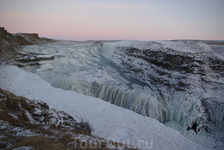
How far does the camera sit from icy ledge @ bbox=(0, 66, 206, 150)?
648 cm

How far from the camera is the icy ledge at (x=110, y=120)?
6484mm

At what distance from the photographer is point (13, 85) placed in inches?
443

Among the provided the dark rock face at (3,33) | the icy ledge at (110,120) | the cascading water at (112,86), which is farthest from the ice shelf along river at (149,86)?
the dark rock face at (3,33)

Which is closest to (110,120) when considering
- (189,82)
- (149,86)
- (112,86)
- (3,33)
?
(112,86)

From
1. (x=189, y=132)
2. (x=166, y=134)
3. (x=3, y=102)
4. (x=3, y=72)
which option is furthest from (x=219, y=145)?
(x=3, y=72)

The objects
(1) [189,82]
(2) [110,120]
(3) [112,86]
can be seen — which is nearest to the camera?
(2) [110,120]

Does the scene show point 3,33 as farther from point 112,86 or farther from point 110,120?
point 110,120

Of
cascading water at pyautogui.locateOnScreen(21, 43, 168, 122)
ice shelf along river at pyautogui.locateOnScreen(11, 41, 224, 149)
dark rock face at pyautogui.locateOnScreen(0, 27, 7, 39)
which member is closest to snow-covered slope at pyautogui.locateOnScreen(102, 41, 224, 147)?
ice shelf along river at pyautogui.locateOnScreen(11, 41, 224, 149)

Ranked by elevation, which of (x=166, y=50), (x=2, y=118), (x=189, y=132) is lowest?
(x=189, y=132)

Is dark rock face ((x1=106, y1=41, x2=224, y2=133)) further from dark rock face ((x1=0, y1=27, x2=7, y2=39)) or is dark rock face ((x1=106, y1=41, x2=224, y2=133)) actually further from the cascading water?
dark rock face ((x1=0, y1=27, x2=7, y2=39))

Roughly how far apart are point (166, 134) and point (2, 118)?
262 inches

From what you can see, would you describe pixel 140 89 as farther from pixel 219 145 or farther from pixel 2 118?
pixel 2 118

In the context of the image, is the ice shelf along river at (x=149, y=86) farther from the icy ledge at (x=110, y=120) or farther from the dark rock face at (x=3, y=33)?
the dark rock face at (x=3, y=33)

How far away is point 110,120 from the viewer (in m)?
7.96
